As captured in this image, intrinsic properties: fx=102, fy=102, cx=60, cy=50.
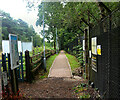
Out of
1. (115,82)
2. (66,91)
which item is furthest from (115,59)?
(66,91)

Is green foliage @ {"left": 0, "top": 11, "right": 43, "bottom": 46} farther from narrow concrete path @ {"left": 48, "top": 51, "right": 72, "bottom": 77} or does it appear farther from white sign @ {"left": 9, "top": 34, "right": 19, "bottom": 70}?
narrow concrete path @ {"left": 48, "top": 51, "right": 72, "bottom": 77}

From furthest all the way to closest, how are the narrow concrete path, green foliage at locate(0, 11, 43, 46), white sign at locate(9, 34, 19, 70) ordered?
the narrow concrete path
green foliage at locate(0, 11, 43, 46)
white sign at locate(9, 34, 19, 70)

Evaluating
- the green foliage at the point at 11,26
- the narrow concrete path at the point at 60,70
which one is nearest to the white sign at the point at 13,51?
the green foliage at the point at 11,26

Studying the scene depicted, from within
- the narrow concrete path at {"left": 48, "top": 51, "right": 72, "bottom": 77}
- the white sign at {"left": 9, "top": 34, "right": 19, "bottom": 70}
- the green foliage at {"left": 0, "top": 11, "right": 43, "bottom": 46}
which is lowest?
the narrow concrete path at {"left": 48, "top": 51, "right": 72, "bottom": 77}

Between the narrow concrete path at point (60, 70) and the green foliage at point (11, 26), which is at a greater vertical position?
the green foliage at point (11, 26)

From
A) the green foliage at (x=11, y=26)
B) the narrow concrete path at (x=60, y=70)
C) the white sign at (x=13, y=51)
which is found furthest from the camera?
the narrow concrete path at (x=60, y=70)

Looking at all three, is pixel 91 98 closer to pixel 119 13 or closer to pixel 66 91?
pixel 66 91

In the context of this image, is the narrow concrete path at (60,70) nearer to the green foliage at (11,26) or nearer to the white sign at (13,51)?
the green foliage at (11,26)

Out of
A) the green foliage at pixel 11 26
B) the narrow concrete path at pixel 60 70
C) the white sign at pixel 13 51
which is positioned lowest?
the narrow concrete path at pixel 60 70

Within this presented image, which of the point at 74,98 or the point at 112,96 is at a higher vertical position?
the point at 112,96

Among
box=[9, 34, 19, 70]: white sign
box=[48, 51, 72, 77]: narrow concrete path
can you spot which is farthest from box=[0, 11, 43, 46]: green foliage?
box=[48, 51, 72, 77]: narrow concrete path

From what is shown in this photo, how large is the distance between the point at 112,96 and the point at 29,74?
3.97m

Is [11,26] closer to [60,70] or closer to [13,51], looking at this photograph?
[60,70]

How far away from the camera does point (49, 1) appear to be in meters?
6.15
